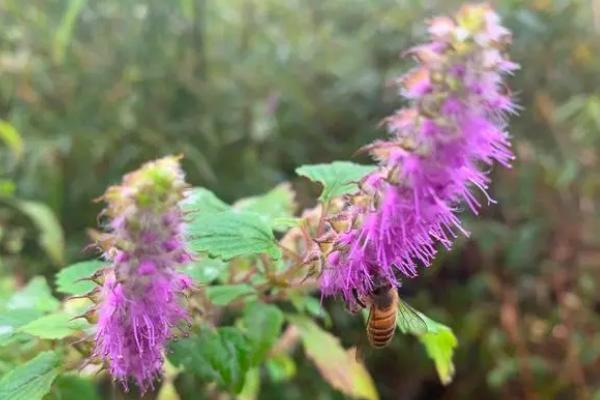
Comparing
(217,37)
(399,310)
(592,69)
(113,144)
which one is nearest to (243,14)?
(217,37)

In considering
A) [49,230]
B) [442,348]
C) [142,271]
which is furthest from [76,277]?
[49,230]

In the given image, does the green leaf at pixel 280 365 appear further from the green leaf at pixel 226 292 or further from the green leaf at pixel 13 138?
the green leaf at pixel 13 138

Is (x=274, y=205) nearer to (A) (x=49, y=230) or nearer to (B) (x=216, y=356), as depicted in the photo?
(B) (x=216, y=356)

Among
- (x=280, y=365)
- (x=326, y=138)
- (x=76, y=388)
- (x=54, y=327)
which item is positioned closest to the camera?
(x=54, y=327)

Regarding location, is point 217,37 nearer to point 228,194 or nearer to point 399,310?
point 228,194

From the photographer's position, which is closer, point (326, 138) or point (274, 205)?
point (274, 205)
